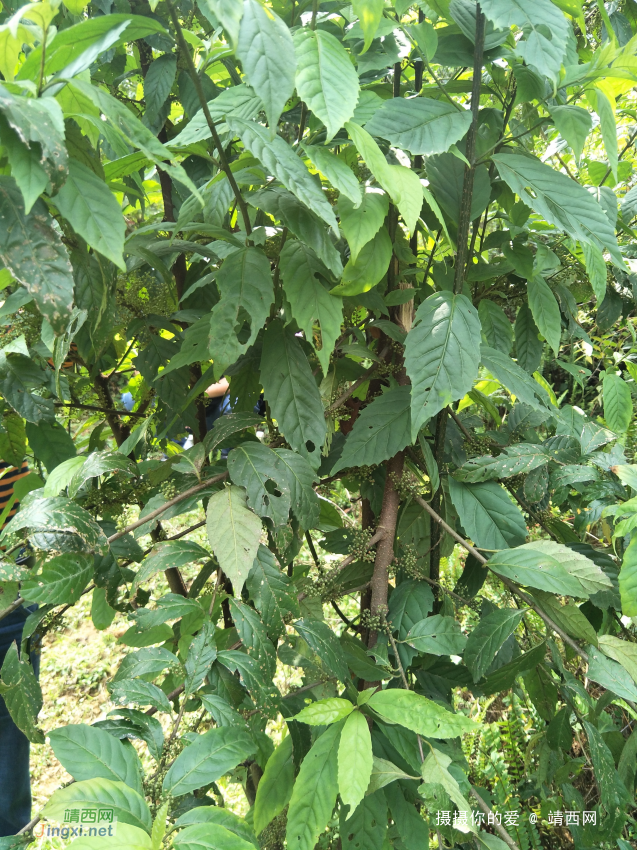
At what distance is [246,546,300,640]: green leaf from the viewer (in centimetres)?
83

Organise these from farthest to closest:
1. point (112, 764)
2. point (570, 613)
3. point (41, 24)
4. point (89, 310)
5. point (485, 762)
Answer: point (485, 762) < point (570, 613) < point (89, 310) < point (112, 764) < point (41, 24)

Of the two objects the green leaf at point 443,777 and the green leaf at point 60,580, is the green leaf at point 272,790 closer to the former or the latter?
the green leaf at point 443,777

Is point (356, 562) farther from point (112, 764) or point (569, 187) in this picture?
point (569, 187)

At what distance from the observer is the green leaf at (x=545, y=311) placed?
1.05 metres

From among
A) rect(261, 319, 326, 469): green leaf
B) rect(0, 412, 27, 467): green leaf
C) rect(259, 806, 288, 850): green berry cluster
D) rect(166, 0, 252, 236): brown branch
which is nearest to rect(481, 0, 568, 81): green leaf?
rect(166, 0, 252, 236): brown branch

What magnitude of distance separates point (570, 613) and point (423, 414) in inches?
16.4

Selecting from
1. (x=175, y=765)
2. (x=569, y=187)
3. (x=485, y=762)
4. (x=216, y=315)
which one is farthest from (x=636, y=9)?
(x=485, y=762)

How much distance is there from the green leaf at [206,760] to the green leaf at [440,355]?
0.44 m

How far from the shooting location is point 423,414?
81cm

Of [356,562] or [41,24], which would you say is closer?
[41,24]

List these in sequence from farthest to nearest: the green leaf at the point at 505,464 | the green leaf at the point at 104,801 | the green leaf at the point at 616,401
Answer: the green leaf at the point at 616,401 → the green leaf at the point at 505,464 → the green leaf at the point at 104,801

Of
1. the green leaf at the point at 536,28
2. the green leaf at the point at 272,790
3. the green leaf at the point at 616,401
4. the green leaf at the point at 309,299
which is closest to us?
the green leaf at the point at 536,28

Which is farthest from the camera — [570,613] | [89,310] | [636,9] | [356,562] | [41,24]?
[636,9]

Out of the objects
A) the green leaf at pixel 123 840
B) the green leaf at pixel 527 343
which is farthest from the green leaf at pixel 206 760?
the green leaf at pixel 527 343
